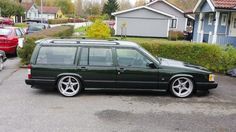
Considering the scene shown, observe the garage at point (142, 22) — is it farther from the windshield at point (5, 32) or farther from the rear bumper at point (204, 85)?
the rear bumper at point (204, 85)

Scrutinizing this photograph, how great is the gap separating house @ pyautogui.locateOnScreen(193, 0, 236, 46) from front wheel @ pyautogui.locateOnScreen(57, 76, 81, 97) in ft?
51.0

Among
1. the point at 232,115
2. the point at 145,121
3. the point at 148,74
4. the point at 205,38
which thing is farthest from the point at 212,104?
the point at 205,38

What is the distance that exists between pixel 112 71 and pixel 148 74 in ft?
3.02

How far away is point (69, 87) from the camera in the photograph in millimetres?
7594

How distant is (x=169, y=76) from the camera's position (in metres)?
7.55

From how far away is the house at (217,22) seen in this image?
67.5ft

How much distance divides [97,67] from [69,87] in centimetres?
89

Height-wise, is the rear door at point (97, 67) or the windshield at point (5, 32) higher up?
the windshield at point (5, 32)

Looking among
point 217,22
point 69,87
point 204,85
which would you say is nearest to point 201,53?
point 204,85

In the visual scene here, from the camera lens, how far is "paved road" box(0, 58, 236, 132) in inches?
218

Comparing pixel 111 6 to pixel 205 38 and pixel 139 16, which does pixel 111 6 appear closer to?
pixel 139 16

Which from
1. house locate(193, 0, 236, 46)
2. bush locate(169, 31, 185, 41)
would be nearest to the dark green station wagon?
house locate(193, 0, 236, 46)

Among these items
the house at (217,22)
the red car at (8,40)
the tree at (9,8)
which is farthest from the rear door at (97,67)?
the tree at (9,8)

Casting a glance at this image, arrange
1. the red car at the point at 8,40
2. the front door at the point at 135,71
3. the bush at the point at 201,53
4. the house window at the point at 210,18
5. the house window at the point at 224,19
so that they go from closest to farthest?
1. the front door at the point at 135,71
2. the bush at the point at 201,53
3. the red car at the point at 8,40
4. the house window at the point at 224,19
5. the house window at the point at 210,18
